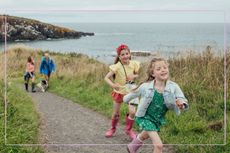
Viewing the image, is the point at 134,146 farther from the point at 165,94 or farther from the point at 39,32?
the point at 39,32

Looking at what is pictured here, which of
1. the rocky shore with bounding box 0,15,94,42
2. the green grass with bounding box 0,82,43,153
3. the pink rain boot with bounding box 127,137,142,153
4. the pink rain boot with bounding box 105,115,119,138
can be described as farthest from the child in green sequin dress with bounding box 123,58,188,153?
the rocky shore with bounding box 0,15,94,42

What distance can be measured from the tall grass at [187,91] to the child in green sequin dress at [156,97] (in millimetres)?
1021

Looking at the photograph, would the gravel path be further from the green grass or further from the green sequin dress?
the green sequin dress

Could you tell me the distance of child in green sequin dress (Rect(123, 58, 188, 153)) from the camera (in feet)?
17.4

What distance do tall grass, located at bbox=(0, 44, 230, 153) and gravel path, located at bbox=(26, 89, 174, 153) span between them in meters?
0.46

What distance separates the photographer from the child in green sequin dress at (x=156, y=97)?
5312mm

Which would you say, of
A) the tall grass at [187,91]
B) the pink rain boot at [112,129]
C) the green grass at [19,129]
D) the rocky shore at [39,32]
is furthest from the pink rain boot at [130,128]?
the rocky shore at [39,32]

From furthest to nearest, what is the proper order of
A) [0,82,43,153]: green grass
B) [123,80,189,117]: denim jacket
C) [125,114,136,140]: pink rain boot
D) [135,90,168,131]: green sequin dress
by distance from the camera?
[125,114,136,140]: pink rain boot < [0,82,43,153]: green grass < [135,90,168,131]: green sequin dress < [123,80,189,117]: denim jacket

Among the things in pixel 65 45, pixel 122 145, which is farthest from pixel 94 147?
pixel 65 45

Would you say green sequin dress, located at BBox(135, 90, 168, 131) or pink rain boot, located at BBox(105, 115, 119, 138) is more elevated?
green sequin dress, located at BBox(135, 90, 168, 131)

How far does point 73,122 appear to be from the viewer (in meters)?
8.54

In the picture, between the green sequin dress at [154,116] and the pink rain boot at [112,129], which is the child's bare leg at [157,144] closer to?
the green sequin dress at [154,116]

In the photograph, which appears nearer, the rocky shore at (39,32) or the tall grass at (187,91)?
the tall grass at (187,91)

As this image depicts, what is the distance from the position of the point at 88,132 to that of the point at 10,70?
1127 cm
